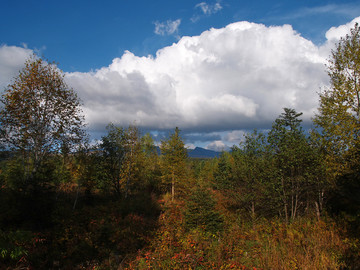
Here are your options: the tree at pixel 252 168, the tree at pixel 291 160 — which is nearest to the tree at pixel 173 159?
the tree at pixel 252 168

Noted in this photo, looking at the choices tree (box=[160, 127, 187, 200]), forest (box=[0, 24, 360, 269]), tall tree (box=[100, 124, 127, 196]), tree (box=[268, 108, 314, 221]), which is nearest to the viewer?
forest (box=[0, 24, 360, 269])

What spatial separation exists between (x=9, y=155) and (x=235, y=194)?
15.7m

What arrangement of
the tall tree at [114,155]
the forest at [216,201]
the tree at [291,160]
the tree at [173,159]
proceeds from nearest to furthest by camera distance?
the forest at [216,201]
the tree at [291,160]
the tall tree at [114,155]
the tree at [173,159]

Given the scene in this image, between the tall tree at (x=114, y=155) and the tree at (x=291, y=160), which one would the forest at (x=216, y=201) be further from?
the tall tree at (x=114, y=155)

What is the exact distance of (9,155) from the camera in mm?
12180

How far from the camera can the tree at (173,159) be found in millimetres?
26844

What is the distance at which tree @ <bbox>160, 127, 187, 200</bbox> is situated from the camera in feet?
88.1

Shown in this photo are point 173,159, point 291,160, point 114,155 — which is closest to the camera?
point 291,160

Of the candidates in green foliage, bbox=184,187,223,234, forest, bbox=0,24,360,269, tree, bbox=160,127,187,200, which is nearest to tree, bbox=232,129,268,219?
forest, bbox=0,24,360,269

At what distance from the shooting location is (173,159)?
27547 mm

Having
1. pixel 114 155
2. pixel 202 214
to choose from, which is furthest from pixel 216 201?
pixel 114 155

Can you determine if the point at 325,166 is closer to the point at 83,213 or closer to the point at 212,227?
the point at 212,227

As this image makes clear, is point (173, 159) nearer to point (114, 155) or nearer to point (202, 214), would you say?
point (114, 155)

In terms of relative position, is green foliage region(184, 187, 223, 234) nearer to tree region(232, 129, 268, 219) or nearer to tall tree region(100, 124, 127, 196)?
tree region(232, 129, 268, 219)
